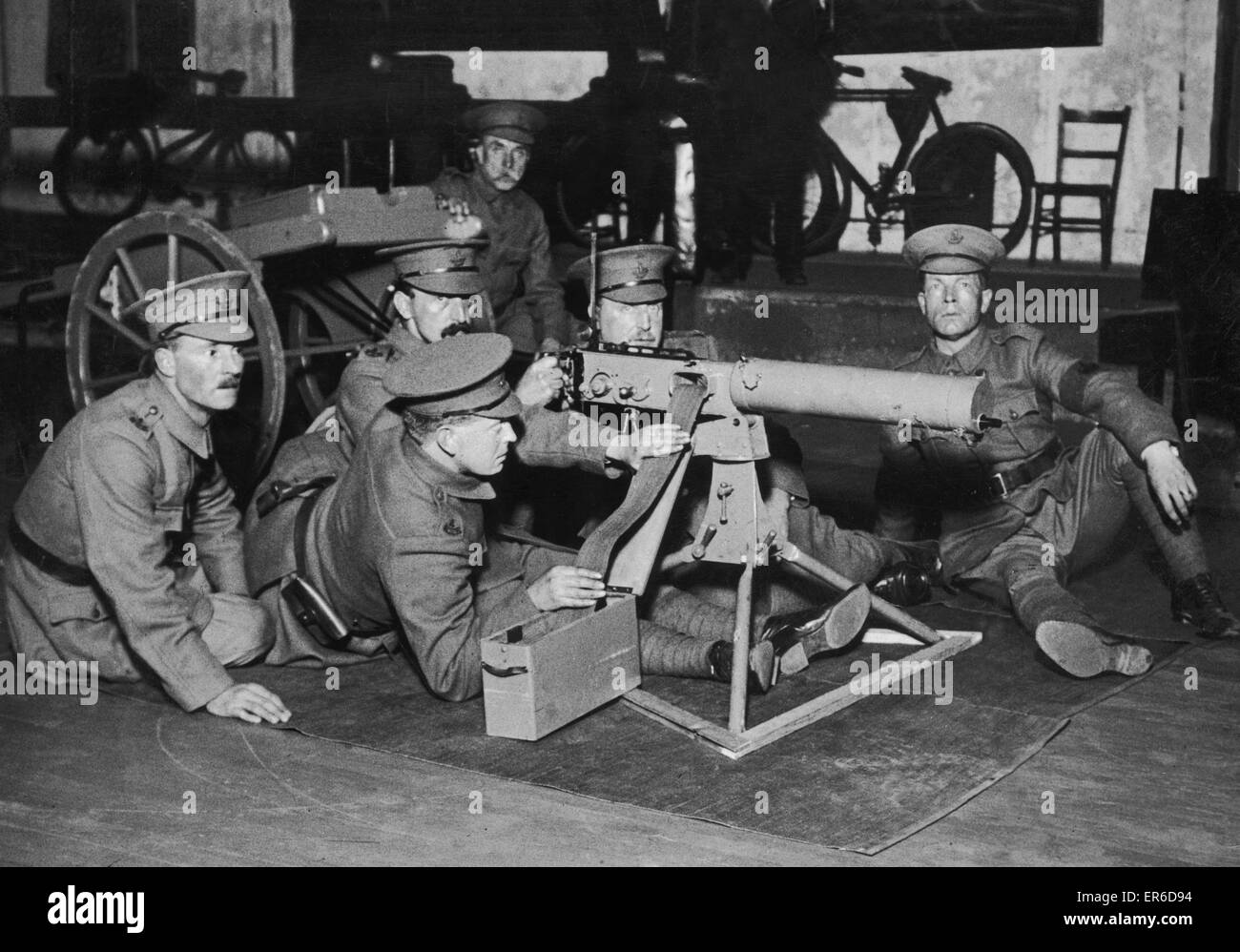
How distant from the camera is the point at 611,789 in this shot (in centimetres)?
412

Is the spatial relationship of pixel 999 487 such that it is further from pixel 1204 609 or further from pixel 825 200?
pixel 825 200

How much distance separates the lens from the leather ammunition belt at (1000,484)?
5.64m

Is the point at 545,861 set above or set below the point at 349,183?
below

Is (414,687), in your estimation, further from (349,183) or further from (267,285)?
(349,183)

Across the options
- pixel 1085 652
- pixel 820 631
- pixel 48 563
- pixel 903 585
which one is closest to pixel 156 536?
pixel 48 563

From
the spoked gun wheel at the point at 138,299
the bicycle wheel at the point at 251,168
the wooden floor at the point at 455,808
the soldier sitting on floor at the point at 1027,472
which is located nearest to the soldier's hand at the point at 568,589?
the wooden floor at the point at 455,808

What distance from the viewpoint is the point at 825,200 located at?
1141 cm

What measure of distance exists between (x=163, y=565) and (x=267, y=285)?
2417 millimetres

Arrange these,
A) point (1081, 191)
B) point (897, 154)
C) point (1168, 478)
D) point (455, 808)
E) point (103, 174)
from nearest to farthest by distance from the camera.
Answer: point (455, 808)
point (1168, 478)
point (1081, 191)
point (897, 154)
point (103, 174)

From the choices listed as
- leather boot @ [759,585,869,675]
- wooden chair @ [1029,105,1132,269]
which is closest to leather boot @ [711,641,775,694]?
leather boot @ [759,585,869,675]

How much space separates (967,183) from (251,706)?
26.0 ft
